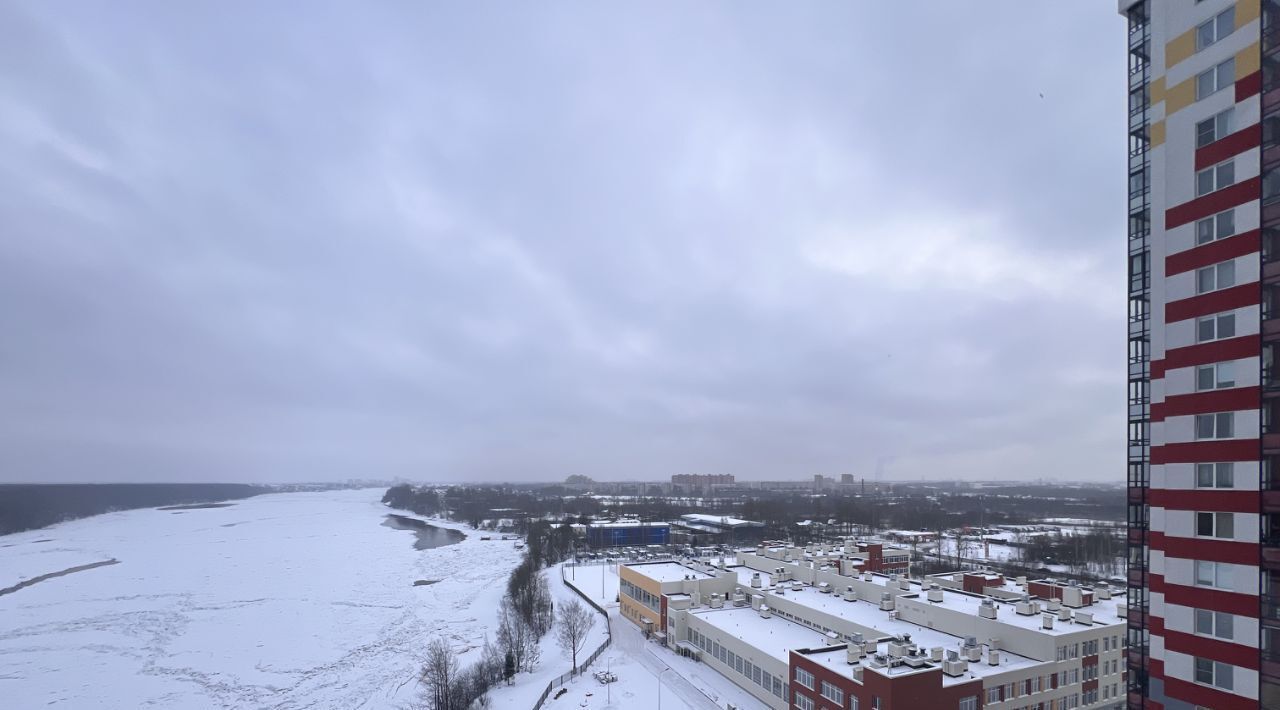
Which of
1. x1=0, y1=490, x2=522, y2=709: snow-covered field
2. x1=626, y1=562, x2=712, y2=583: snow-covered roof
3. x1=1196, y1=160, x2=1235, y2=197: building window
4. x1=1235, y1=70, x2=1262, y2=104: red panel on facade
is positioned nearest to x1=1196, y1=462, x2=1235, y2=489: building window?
x1=1196, y1=160, x2=1235, y2=197: building window

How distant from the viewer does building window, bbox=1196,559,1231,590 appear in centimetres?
708

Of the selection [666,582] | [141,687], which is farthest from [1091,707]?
[141,687]

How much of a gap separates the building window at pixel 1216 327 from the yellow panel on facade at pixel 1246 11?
10.3 feet

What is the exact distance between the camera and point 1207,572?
7.27 metres

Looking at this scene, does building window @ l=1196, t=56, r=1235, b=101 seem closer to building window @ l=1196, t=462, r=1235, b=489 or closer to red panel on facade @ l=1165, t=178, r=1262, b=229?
red panel on facade @ l=1165, t=178, r=1262, b=229

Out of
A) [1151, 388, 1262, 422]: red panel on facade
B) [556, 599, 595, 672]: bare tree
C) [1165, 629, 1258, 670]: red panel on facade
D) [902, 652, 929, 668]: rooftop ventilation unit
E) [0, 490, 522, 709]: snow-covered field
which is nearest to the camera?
[1165, 629, 1258, 670]: red panel on facade

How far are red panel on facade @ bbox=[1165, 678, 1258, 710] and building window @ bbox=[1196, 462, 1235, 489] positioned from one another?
217 centimetres

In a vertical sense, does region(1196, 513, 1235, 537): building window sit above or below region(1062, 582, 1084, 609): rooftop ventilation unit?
above

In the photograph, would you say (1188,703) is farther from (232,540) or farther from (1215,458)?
(232,540)

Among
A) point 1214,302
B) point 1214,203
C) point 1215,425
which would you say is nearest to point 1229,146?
point 1214,203

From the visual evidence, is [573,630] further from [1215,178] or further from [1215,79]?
[1215,79]

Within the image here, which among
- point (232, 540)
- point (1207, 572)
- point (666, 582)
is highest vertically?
point (1207, 572)

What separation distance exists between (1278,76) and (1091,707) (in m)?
21.4

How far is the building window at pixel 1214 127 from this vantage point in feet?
23.7
